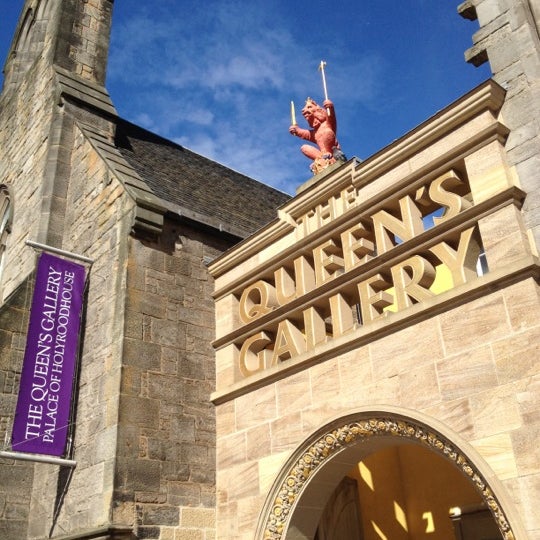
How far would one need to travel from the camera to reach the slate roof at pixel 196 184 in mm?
10242

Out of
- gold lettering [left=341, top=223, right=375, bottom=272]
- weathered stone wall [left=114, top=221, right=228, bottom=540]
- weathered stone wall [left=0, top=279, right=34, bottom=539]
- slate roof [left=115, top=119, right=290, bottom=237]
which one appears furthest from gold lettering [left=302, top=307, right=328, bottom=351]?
weathered stone wall [left=0, top=279, right=34, bottom=539]

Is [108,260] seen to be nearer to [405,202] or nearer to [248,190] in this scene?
[405,202]

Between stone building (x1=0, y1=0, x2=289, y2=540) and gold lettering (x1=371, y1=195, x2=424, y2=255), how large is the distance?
294cm

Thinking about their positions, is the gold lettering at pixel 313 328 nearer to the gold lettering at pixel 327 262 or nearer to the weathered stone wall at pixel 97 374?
the gold lettering at pixel 327 262

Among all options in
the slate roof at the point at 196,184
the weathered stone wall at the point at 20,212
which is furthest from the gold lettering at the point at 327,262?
the weathered stone wall at the point at 20,212

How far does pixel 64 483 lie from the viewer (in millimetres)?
7773

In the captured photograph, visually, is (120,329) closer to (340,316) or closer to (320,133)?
(340,316)

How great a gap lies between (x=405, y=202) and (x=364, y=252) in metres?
0.70

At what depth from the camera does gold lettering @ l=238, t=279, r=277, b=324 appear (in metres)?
7.83

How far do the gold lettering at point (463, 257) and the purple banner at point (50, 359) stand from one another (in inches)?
181

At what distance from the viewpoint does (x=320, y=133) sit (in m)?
8.53

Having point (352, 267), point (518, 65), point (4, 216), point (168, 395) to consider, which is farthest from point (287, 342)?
point (4, 216)

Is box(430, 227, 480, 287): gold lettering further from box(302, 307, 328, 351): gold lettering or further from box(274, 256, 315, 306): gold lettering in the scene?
box(274, 256, 315, 306): gold lettering

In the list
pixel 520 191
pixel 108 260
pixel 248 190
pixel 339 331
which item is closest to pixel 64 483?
pixel 108 260
